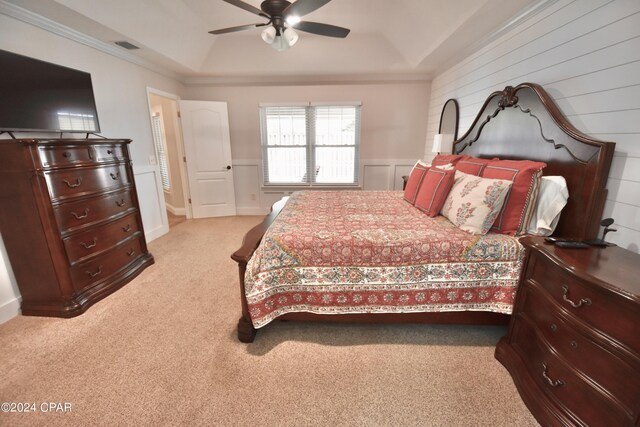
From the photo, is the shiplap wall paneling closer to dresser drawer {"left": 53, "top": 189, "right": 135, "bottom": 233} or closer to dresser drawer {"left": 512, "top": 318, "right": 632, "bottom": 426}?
dresser drawer {"left": 512, "top": 318, "right": 632, "bottom": 426}

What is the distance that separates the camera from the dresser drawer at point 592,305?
3.17ft

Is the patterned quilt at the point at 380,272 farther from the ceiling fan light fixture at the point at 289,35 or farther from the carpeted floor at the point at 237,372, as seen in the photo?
the ceiling fan light fixture at the point at 289,35

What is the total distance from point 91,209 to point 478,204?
3.17 meters

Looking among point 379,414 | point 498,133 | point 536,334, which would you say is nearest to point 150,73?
point 498,133

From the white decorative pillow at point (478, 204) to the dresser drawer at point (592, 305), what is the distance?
43 centimetres

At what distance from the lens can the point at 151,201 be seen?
12.0ft

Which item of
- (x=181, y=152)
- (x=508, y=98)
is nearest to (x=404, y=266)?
(x=508, y=98)

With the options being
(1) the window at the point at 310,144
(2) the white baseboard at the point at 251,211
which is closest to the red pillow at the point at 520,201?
(1) the window at the point at 310,144

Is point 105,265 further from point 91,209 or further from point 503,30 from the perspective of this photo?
point 503,30

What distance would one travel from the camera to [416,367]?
1.60m

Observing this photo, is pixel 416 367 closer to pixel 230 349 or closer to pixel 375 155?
pixel 230 349

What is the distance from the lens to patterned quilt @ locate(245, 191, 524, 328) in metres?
1.66

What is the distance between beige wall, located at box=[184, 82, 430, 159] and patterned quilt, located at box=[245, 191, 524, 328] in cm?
322

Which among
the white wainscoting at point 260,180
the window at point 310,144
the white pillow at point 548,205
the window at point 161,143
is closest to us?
the white pillow at point 548,205
